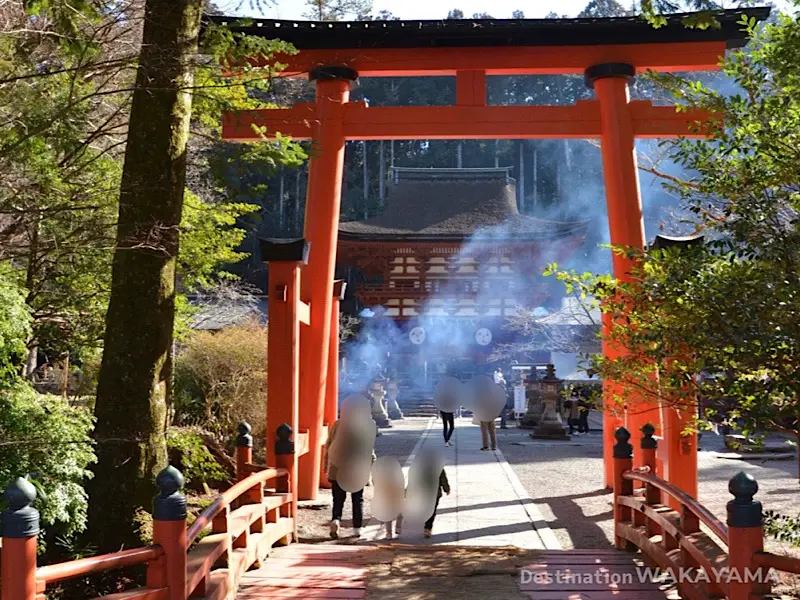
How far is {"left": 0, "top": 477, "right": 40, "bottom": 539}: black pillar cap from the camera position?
11.0 ft

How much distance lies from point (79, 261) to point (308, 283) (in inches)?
131

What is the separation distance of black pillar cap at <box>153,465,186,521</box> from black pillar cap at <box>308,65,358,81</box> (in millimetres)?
7225

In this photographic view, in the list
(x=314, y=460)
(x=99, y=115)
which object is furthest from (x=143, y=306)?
(x=314, y=460)

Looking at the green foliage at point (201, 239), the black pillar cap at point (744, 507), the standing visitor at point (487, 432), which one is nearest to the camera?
the black pillar cap at point (744, 507)

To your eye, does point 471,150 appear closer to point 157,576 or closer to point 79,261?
point 79,261

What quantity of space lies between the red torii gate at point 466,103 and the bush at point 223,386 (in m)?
2.16

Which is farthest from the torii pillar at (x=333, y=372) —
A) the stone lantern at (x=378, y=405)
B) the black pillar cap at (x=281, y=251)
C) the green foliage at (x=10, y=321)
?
the stone lantern at (x=378, y=405)

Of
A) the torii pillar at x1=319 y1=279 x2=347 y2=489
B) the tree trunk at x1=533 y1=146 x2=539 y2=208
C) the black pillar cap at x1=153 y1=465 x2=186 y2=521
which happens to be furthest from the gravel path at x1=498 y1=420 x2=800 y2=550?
the tree trunk at x1=533 y1=146 x2=539 y2=208

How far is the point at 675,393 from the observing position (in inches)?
212

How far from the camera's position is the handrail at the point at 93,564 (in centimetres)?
357

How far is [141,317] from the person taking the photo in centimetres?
601

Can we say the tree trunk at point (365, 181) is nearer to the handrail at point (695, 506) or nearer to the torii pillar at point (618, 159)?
the torii pillar at point (618, 159)

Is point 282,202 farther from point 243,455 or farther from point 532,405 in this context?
point 243,455

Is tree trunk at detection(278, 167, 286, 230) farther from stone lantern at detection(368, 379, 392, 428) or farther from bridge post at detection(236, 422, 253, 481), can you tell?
bridge post at detection(236, 422, 253, 481)
